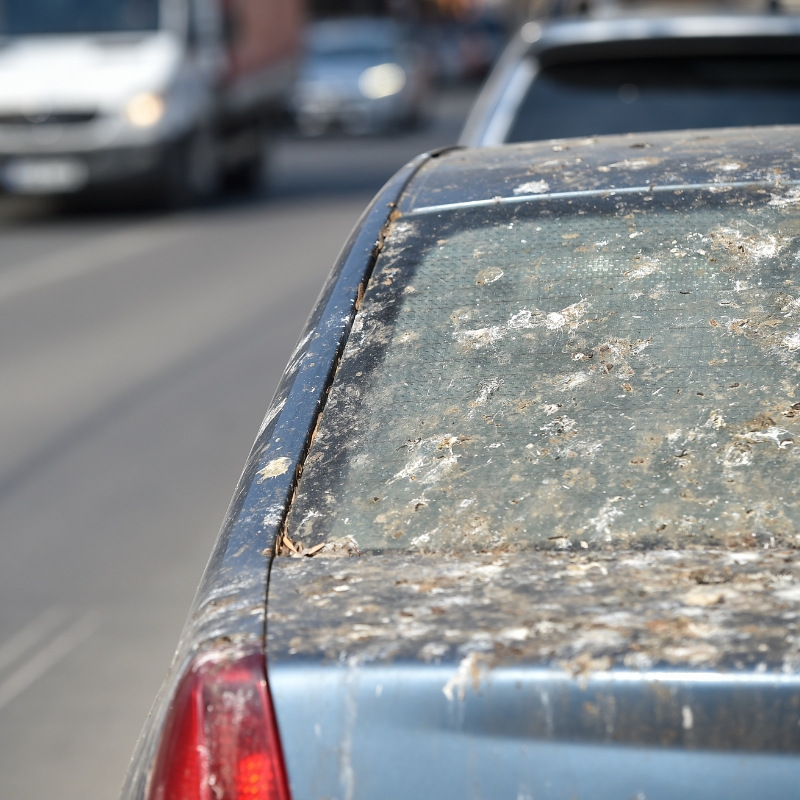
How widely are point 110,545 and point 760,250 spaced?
344 cm

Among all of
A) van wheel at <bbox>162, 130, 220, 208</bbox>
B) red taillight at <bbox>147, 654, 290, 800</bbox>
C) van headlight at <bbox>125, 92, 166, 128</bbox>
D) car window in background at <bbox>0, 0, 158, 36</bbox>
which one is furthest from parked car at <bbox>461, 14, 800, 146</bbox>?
car window in background at <bbox>0, 0, 158, 36</bbox>

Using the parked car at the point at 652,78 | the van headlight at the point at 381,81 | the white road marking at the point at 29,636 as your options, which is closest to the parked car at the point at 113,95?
the van headlight at the point at 381,81

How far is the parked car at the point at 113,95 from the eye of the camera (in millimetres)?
13711

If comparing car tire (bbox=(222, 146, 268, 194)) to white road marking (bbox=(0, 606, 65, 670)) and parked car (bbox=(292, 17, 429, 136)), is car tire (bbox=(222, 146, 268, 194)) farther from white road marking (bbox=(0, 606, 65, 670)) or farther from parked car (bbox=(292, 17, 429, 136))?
white road marking (bbox=(0, 606, 65, 670))

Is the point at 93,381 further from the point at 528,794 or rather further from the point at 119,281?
the point at 528,794

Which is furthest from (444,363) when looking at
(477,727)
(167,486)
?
(167,486)

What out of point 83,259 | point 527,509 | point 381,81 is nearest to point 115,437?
point 527,509

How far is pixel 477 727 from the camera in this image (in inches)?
55.4

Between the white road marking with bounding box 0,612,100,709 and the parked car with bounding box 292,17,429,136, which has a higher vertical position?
the white road marking with bounding box 0,612,100,709

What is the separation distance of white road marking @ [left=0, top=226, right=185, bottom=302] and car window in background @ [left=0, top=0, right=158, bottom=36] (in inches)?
90.9

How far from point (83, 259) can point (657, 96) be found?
7.92 metres

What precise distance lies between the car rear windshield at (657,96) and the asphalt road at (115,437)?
78.2 inches

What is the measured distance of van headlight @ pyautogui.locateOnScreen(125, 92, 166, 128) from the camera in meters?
13.7

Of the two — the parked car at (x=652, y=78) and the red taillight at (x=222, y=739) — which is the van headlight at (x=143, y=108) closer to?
the parked car at (x=652, y=78)
